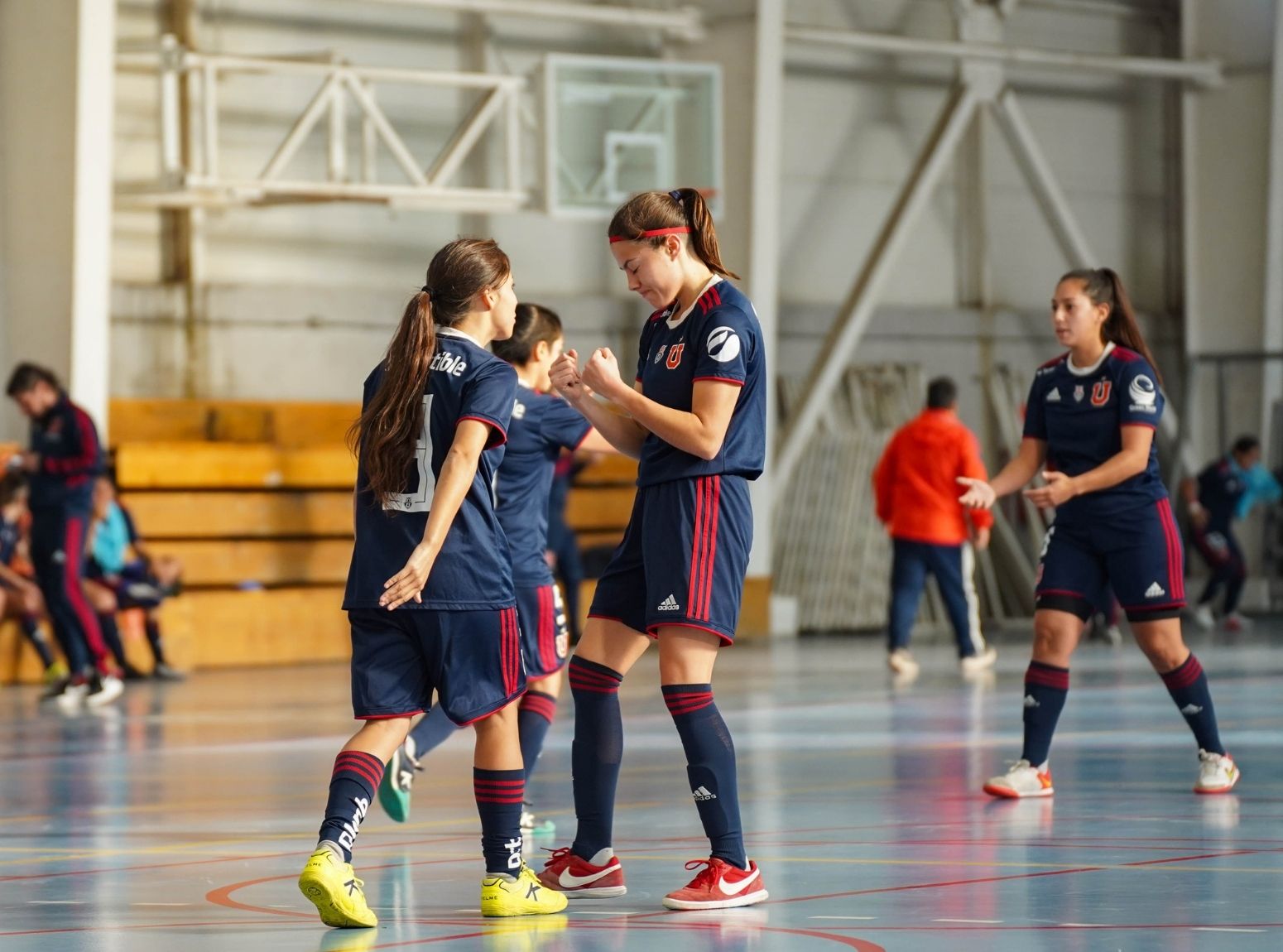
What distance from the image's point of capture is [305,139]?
1852 cm

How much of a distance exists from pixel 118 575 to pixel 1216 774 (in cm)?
1013

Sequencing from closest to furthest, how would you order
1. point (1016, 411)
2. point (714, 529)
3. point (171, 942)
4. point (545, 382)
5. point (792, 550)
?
point (171, 942), point (714, 529), point (545, 382), point (792, 550), point (1016, 411)

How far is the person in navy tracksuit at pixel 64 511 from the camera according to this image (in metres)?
13.3

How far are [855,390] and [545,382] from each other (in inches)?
594

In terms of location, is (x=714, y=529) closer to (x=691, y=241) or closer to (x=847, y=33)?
(x=691, y=241)

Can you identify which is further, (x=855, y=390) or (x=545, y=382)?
(x=855, y=390)

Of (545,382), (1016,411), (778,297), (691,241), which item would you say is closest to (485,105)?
(778,297)

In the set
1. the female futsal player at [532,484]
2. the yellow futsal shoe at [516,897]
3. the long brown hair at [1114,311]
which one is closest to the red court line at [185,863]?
the female futsal player at [532,484]

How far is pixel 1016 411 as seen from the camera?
23219 millimetres

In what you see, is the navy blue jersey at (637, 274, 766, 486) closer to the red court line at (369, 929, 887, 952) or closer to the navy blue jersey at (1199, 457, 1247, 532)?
the red court line at (369, 929, 887, 952)

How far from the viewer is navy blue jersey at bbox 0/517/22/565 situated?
1523 cm

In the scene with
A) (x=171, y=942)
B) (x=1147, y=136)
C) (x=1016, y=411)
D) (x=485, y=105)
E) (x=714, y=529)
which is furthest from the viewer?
(x=1147, y=136)

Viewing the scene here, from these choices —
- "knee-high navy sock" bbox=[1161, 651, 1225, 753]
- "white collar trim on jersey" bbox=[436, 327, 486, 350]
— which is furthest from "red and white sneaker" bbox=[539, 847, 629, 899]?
"knee-high navy sock" bbox=[1161, 651, 1225, 753]

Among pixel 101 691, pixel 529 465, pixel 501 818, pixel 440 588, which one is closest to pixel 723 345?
pixel 440 588
